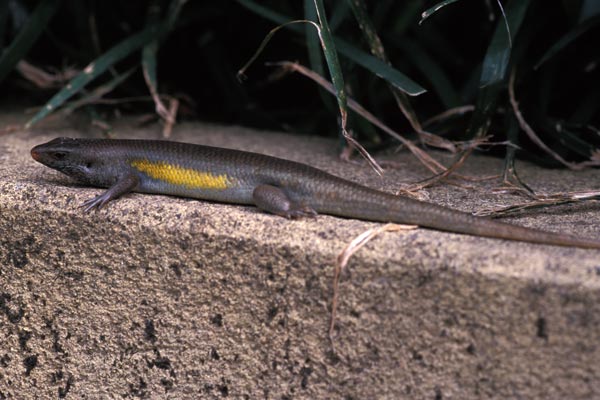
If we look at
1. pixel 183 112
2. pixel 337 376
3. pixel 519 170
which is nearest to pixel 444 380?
pixel 337 376

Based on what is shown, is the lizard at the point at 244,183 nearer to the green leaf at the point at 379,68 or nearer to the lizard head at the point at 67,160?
the lizard head at the point at 67,160

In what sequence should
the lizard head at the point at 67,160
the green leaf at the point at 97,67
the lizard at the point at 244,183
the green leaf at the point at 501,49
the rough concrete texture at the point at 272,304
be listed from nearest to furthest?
the rough concrete texture at the point at 272,304, the lizard at the point at 244,183, the lizard head at the point at 67,160, the green leaf at the point at 501,49, the green leaf at the point at 97,67

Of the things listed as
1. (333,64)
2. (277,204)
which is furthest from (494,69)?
(277,204)

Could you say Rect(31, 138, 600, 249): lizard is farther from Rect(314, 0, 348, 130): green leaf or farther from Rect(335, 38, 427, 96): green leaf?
Rect(335, 38, 427, 96): green leaf

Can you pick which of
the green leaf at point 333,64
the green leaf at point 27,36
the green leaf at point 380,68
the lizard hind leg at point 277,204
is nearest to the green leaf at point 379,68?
the green leaf at point 380,68

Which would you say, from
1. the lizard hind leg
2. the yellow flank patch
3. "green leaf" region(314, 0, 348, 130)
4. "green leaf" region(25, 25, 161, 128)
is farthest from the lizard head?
"green leaf" region(314, 0, 348, 130)

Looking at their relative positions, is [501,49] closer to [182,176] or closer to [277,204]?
[277,204]
